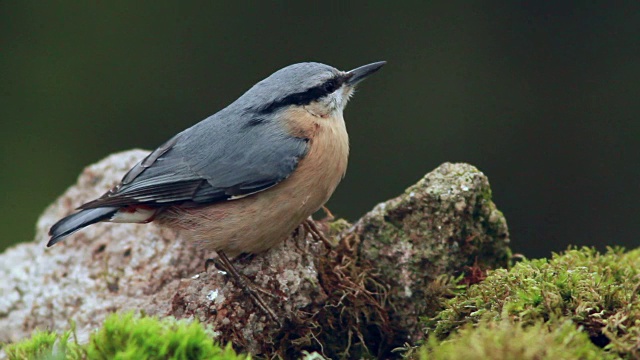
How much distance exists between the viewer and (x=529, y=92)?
6930 millimetres

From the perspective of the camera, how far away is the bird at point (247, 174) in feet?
11.8

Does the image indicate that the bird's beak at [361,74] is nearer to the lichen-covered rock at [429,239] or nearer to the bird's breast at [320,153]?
the bird's breast at [320,153]

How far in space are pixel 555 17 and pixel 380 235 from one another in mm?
4332

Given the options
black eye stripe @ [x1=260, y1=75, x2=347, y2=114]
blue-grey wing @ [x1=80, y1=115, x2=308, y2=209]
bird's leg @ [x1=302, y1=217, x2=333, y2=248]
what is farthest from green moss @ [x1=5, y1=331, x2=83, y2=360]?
black eye stripe @ [x1=260, y1=75, x2=347, y2=114]

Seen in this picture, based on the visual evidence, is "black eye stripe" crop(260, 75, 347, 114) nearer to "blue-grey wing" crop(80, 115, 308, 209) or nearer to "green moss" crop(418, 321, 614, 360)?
"blue-grey wing" crop(80, 115, 308, 209)

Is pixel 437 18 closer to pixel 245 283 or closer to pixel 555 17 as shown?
pixel 555 17

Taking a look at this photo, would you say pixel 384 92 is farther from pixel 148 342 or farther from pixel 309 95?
pixel 148 342

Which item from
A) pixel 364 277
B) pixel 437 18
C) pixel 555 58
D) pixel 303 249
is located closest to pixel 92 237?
pixel 303 249

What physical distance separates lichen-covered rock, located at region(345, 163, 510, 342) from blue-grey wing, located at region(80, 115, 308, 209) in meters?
0.56

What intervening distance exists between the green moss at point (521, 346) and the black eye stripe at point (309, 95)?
6.39 ft

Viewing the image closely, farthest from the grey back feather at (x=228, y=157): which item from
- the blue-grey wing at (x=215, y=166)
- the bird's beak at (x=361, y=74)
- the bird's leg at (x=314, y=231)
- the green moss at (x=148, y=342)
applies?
the green moss at (x=148, y=342)

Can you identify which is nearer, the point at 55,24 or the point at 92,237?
the point at 92,237

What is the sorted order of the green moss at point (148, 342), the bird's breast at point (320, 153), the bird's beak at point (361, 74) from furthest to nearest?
the bird's beak at point (361, 74) → the bird's breast at point (320, 153) → the green moss at point (148, 342)

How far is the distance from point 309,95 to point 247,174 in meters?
0.58
